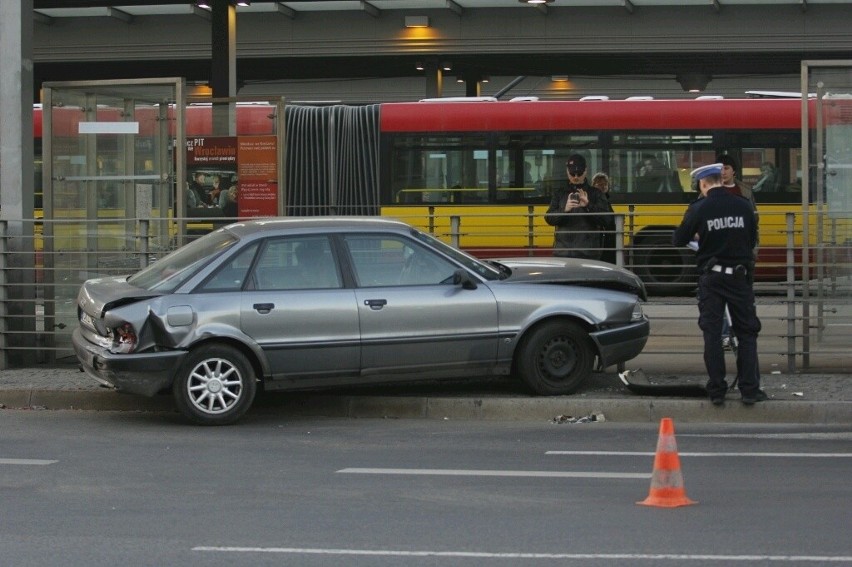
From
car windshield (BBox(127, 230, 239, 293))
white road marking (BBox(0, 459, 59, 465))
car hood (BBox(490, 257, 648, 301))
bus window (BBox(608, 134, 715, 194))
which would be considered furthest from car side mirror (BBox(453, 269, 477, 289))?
bus window (BBox(608, 134, 715, 194))

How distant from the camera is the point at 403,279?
10852 mm

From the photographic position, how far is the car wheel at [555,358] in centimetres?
1099

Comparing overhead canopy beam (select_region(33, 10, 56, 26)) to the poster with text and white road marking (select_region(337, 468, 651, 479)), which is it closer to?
the poster with text

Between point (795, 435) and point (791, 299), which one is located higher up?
point (791, 299)

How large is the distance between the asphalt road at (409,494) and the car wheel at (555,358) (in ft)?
1.71

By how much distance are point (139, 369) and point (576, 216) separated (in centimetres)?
487

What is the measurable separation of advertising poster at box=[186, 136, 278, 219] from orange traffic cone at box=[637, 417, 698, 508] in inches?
411

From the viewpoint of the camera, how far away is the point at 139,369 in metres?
10.2

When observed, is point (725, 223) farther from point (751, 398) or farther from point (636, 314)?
point (751, 398)

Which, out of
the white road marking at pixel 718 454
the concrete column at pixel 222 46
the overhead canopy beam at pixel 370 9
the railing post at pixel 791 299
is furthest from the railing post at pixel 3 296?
the overhead canopy beam at pixel 370 9

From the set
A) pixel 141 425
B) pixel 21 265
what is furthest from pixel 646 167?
pixel 141 425

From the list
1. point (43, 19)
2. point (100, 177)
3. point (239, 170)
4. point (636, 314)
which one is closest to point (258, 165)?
point (239, 170)

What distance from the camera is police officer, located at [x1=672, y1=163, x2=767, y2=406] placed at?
10531 mm

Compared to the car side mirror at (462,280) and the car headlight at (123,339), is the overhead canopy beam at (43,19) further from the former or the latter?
the car side mirror at (462,280)
